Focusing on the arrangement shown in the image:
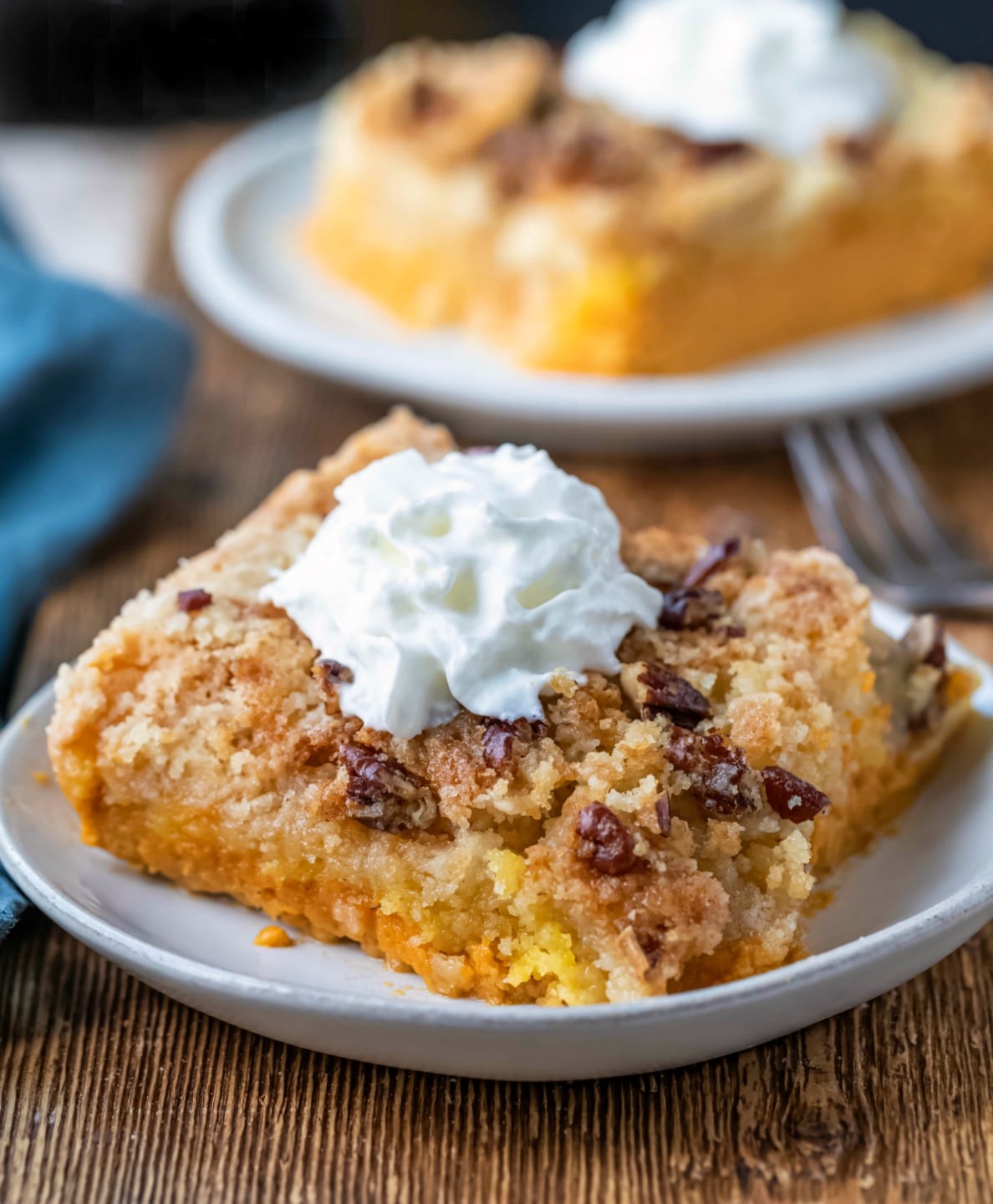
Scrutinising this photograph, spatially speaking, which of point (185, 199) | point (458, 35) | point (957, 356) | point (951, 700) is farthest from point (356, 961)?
point (458, 35)

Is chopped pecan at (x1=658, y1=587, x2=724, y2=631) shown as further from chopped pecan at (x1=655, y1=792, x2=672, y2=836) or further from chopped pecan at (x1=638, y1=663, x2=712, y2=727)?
chopped pecan at (x1=655, y1=792, x2=672, y2=836)

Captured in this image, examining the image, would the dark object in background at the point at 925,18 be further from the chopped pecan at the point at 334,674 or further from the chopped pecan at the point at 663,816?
the chopped pecan at the point at 663,816

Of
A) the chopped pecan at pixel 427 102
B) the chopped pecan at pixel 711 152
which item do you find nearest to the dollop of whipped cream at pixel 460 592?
the chopped pecan at pixel 711 152

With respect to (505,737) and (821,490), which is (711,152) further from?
(505,737)

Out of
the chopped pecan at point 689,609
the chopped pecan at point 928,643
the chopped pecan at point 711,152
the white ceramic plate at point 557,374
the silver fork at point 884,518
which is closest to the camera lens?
the chopped pecan at point 689,609

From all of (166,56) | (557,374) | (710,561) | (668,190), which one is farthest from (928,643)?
(166,56)

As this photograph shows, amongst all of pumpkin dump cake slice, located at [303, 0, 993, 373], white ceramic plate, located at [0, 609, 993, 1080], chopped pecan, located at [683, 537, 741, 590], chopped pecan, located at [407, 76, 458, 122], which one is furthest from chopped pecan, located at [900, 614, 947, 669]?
chopped pecan, located at [407, 76, 458, 122]
